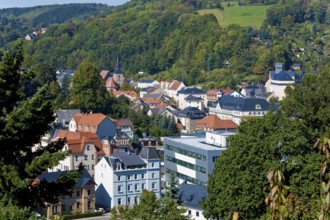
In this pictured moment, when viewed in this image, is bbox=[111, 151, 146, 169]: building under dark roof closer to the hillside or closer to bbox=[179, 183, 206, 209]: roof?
bbox=[179, 183, 206, 209]: roof

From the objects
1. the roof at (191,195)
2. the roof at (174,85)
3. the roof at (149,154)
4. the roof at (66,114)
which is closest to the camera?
the roof at (191,195)

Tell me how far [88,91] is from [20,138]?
127 feet

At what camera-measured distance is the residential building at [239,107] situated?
53.2 meters

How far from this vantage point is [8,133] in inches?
388

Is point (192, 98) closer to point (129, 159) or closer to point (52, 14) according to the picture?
point (129, 159)

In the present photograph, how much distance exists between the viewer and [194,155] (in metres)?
32.2

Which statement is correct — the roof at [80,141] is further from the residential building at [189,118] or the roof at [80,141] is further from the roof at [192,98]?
the roof at [192,98]

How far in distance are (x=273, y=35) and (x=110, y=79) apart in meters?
24.1

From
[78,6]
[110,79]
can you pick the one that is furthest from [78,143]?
[78,6]

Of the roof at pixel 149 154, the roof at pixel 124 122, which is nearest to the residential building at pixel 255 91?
the roof at pixel 124 122

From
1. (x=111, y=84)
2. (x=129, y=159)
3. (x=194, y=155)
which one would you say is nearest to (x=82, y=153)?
(x=129, y=159)

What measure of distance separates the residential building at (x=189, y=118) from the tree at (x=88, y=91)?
679cm

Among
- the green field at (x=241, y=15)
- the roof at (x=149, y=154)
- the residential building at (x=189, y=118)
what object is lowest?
the residential building at (x=189, y=118)

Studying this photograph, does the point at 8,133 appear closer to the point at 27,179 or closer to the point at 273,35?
the point at 27,179
